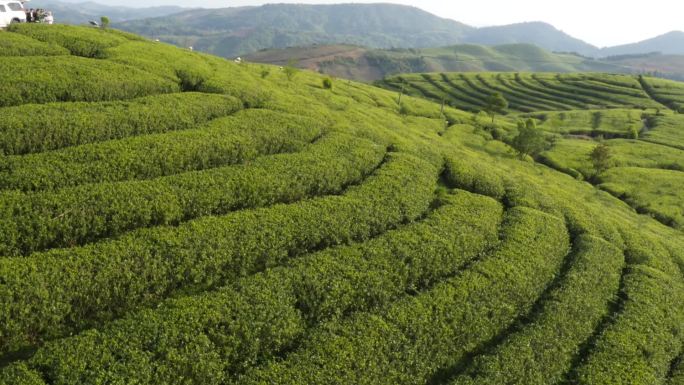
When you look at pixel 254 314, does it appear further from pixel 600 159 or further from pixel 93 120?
pixel 600 159

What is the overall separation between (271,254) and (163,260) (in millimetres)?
6002

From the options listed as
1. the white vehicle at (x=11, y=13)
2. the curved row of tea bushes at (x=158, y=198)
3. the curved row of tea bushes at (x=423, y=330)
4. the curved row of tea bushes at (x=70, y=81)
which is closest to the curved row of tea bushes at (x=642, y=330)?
the curved row of tea bushes at (x=423, y=330)

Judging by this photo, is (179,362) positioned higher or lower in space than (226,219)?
lower

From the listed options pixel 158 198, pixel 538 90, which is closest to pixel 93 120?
pixel 158 198

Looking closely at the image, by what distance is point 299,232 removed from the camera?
27.5 m

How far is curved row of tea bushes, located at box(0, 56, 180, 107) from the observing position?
3422cm

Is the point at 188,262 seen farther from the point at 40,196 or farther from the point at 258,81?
the point at 258,81

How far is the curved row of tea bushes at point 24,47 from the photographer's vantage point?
41.2 meters

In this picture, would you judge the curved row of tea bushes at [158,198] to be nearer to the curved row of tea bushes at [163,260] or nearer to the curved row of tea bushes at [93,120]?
the curved row of tea bushes at [163,260]

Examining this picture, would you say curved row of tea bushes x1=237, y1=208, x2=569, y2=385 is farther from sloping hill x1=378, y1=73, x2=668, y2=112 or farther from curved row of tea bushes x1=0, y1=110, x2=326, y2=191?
sloping hill x1=378, y1=73, x2=668, y2=112

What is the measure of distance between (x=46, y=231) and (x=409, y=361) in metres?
19.9

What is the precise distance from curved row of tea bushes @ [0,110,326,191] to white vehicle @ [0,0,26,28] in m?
33.6

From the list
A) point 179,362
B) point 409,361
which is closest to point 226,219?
point 179,362

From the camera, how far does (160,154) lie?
30828 millimetres
